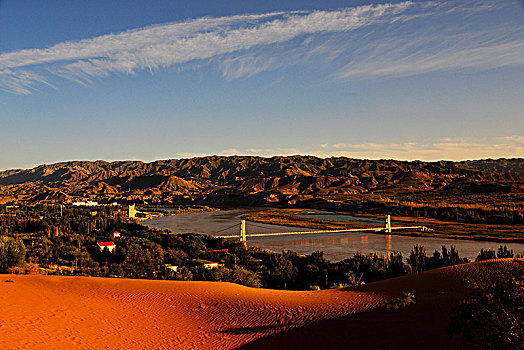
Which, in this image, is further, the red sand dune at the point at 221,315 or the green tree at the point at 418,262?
the green tree at the point at 418,262

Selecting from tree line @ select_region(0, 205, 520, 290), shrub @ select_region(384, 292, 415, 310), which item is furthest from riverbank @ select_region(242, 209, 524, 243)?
shrub @ select_region(384, 292, 415, 310)

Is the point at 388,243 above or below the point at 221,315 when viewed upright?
below

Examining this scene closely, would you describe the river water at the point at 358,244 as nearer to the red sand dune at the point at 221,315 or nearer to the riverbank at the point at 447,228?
the riverbank at the point at 447,228

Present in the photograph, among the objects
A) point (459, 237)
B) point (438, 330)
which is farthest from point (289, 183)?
point (438, 330)

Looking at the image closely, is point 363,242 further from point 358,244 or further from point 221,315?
point 221,315

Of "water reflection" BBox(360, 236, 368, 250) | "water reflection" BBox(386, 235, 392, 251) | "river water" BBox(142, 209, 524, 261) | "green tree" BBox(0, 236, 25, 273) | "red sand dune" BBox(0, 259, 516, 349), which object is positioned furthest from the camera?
"water reflection" BBox(360, 236, 368, 250)

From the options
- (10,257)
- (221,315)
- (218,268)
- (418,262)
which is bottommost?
(418,262)

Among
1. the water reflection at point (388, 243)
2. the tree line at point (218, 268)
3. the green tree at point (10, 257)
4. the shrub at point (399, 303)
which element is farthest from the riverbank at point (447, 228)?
the green tree at point (10, 257)

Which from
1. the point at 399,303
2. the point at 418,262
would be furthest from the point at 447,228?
the point at 399,303

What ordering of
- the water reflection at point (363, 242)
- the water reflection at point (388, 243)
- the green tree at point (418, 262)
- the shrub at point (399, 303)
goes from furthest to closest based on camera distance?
the water reflection at point (363, 242) → the water reflection at point (388, 243) → the green tree at point (418, 262) → the shrub at point (399, 303)

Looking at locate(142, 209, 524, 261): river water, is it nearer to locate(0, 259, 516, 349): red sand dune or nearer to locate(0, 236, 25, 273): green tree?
locate(0, 236, 25, 273): green tree
